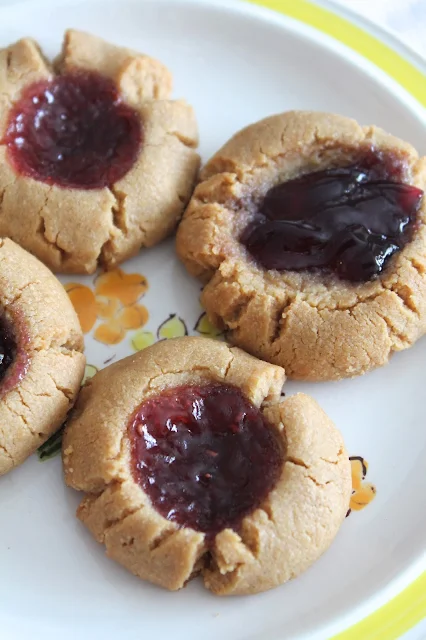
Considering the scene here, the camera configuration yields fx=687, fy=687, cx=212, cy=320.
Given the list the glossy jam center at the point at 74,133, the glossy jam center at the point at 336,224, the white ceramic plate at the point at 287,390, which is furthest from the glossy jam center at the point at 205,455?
the glossy jam center at the point at 74,133

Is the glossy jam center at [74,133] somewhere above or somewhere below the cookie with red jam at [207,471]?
above

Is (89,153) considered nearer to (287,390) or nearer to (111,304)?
(111,304)

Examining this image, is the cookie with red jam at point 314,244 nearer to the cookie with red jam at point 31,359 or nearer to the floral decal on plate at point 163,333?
the floral decal on plate at point 163,333

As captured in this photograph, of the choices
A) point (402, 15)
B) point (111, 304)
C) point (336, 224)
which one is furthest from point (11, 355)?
point (402, 15)

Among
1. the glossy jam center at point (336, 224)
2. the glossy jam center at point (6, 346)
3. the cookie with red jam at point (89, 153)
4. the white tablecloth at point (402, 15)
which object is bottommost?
the glossy jam center at point (6, 346)

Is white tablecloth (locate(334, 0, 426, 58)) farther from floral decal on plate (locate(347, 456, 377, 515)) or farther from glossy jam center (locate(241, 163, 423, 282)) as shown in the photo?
floral decal on plate (locate(347, 456, 377, 515))
